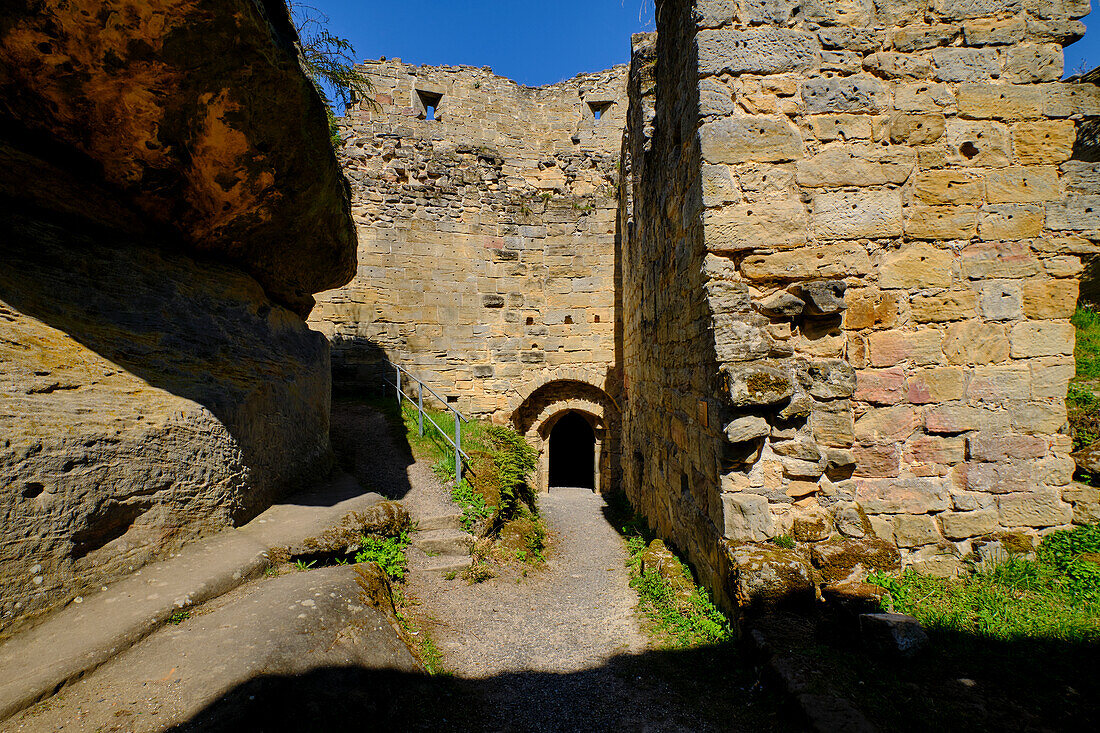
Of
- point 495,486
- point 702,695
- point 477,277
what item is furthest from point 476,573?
point 477,277

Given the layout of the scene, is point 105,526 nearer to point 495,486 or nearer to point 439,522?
point 439,522

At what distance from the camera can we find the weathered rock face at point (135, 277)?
249 centimetres

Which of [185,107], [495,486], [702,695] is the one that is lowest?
[702,695]

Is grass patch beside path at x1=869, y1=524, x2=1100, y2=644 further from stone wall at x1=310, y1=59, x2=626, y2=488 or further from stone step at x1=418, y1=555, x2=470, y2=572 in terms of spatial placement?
stone wall at x1=310, y1=59, x2=626, y2=488

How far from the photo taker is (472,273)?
31.9ft

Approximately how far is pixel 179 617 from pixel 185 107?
320 cm

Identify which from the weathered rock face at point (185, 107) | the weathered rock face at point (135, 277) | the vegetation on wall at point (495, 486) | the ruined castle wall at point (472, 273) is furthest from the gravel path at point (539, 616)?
the ruined castle wall at point (472, 273)

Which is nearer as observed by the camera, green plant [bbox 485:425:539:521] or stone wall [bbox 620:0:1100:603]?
stone wall [bbox 620:0:1100:603]

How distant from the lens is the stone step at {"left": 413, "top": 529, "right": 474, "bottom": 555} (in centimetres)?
482

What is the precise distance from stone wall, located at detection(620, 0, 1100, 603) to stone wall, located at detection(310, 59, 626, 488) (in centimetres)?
640

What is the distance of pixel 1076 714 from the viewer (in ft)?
6.62

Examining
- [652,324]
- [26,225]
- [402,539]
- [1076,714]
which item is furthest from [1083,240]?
[26,225]

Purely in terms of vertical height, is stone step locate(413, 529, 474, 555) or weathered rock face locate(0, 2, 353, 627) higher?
weathered rock face locate(0, 2, 353, 627)

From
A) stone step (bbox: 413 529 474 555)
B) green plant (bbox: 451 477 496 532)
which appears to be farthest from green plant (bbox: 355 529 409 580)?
green plant (bbox: 451 477 496 532)
